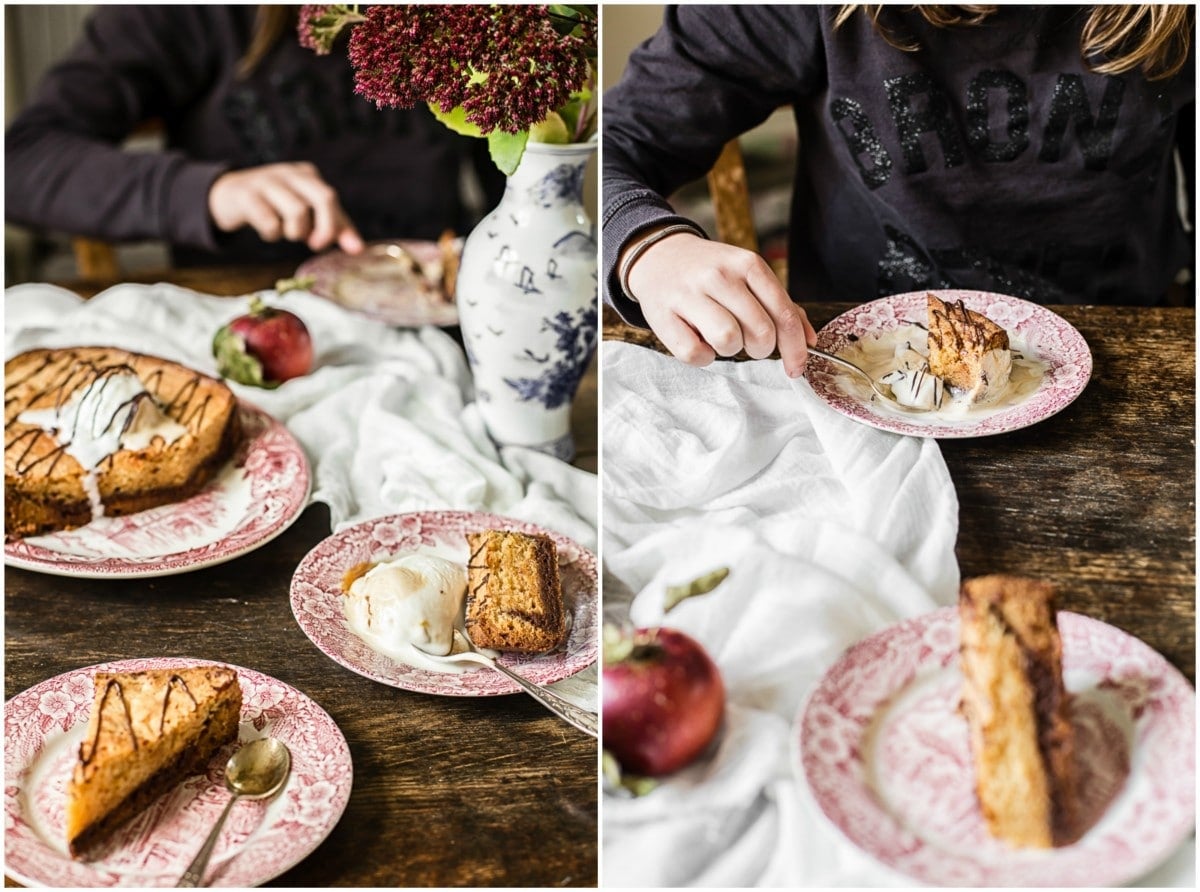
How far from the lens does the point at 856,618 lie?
0.48 metres

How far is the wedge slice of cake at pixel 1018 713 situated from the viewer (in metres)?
0.42

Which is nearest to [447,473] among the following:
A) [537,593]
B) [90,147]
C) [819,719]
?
[537,593]

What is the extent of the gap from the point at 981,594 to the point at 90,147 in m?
1.25

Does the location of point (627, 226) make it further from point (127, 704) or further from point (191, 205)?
point (191, 205)

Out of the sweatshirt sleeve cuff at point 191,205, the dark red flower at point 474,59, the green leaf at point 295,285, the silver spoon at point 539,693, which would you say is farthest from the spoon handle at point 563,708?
the sweatshirt sleeve cuff at point 191,205

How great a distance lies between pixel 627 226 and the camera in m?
0.72

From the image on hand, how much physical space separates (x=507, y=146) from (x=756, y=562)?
359 millimetres

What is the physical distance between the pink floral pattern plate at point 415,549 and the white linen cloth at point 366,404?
0.08 ft

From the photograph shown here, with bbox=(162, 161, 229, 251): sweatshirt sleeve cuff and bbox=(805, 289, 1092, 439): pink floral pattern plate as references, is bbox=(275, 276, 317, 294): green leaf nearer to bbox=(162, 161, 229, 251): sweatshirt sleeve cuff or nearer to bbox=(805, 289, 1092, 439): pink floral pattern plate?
bbox=(162, 161, 229, 251): sweatshirt sleeve cuff

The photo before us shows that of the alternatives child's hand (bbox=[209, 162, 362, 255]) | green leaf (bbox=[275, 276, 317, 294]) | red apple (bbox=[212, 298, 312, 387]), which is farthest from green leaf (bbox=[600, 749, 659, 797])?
child's hand (bbox=[209, 162, 362, 255])

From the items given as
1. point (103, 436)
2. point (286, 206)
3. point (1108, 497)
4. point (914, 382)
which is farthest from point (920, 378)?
point (286, 206)

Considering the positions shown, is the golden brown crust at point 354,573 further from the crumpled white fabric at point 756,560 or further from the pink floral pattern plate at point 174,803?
the crumpled white fabric at point 756,560

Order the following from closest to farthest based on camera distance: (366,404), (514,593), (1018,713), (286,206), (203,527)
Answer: (1018,713), (514,593), (203,527), (366,404), (286,206)

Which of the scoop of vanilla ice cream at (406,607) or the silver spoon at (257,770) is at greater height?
the scoop of vanilla ice cream at (406,607)
